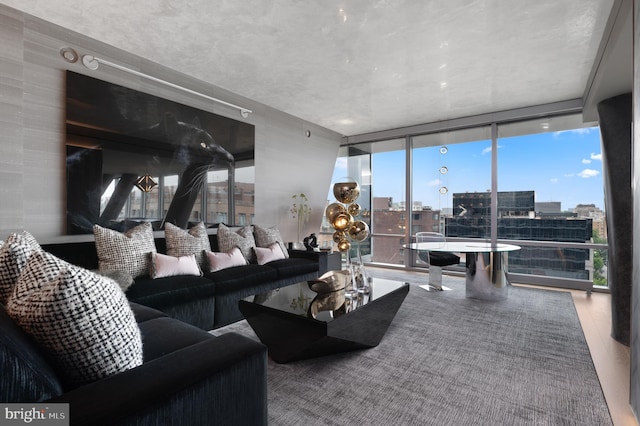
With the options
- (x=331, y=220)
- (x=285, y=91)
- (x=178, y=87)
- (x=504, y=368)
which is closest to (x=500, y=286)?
(x=504, y=368)

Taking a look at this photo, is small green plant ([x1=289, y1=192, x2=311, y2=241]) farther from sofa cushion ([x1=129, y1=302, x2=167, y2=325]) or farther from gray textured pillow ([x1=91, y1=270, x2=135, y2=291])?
sofa cushion ([x1=129, y1=302, x2=167, y2=325])

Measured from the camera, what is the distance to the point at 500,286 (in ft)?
12.8

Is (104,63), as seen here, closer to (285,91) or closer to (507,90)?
(285,91)

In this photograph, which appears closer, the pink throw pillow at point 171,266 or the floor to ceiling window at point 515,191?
the pink throw pillow at point 171,266

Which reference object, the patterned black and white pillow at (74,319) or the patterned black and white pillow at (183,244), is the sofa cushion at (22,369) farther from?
the patterned black and white pillow at (183,244)

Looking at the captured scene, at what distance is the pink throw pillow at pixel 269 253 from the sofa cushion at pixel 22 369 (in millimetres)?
2963

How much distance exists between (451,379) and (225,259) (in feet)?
7.87

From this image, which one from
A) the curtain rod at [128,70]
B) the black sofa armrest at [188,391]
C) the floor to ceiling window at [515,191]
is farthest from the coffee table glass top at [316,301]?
the floor to ceiling window at [515,191]

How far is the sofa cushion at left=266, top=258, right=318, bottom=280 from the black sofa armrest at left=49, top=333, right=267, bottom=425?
2.37 meters

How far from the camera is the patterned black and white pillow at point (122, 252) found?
2725mm

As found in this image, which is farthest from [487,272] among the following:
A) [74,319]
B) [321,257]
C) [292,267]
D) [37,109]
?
[37,109]

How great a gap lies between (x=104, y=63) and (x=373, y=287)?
3412mm

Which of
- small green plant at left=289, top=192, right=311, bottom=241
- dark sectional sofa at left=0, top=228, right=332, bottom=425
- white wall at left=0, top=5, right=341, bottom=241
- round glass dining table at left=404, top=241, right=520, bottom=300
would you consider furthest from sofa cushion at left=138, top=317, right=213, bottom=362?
small green plant at left=289, top=192, right=311, bottom=241

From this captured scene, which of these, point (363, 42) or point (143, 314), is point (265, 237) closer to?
point (143, 314)
